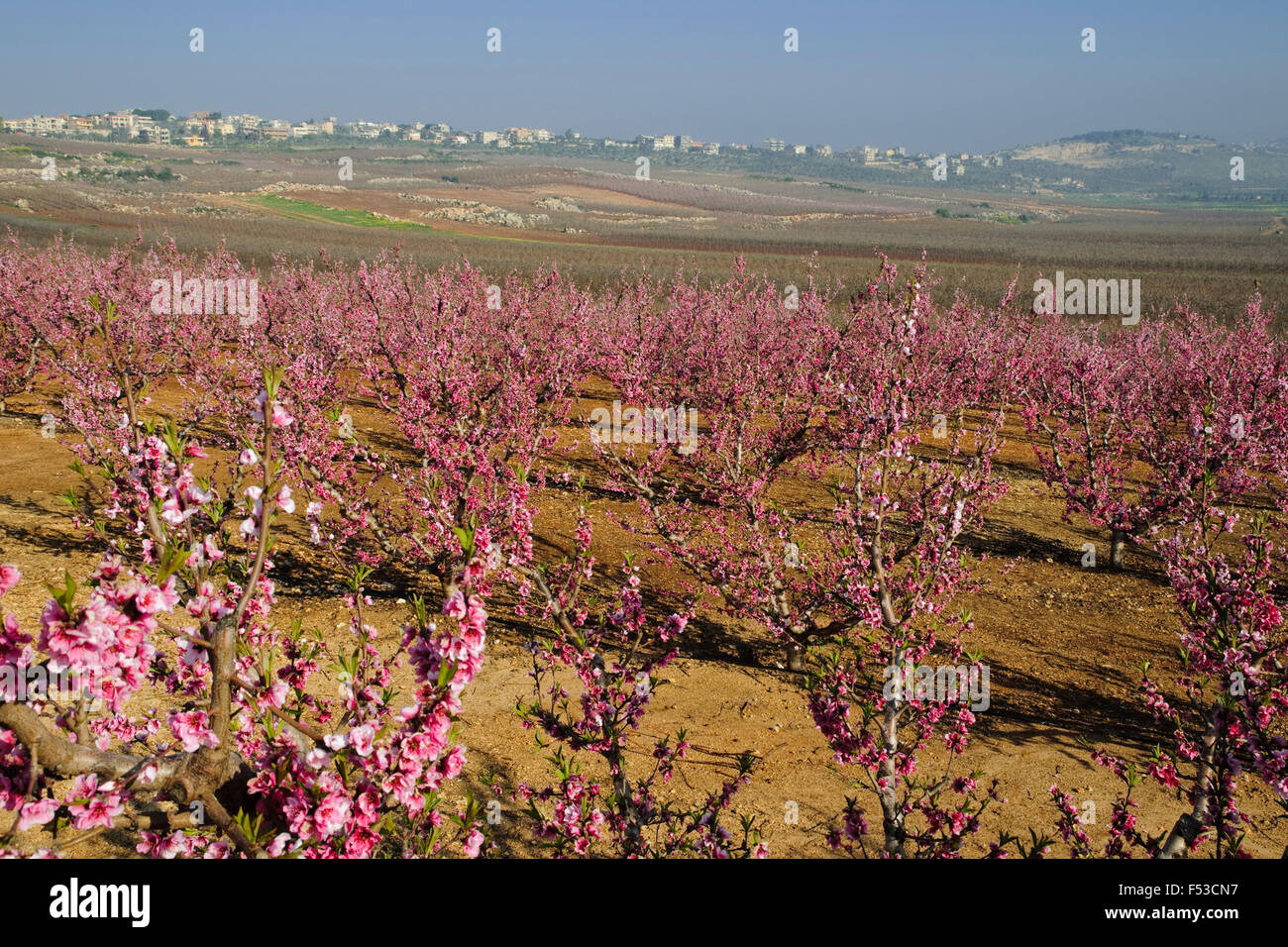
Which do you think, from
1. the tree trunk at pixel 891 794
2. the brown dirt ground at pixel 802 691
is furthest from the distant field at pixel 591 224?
the tree trunk at pixel 891 794

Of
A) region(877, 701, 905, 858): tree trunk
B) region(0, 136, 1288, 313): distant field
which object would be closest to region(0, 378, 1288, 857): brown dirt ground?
region(877, 701, 905, 858): tree trunk

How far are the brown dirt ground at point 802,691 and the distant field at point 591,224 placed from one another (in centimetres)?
1690

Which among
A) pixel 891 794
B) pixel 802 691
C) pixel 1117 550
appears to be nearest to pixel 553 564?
pixel 802 691

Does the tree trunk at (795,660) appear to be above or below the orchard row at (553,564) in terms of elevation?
below

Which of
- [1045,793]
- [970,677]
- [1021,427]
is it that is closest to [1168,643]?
[970,677]

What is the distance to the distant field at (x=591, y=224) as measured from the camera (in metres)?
60.1

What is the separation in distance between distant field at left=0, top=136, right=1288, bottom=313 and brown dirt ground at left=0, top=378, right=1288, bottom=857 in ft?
55.4

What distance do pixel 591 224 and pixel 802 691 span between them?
10793 cm

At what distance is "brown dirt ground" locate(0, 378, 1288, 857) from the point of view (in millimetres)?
6535

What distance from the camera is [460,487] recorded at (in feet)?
29.5

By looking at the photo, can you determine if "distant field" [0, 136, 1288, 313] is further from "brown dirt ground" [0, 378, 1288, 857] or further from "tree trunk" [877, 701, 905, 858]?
"tree trunk" [877, 701, 905, 858]

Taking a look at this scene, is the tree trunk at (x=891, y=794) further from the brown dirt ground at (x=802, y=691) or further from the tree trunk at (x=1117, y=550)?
the tree trunk at (x=1117, y=550)

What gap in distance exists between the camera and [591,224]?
109812 millimetres

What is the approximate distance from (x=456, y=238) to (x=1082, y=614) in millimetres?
69795
